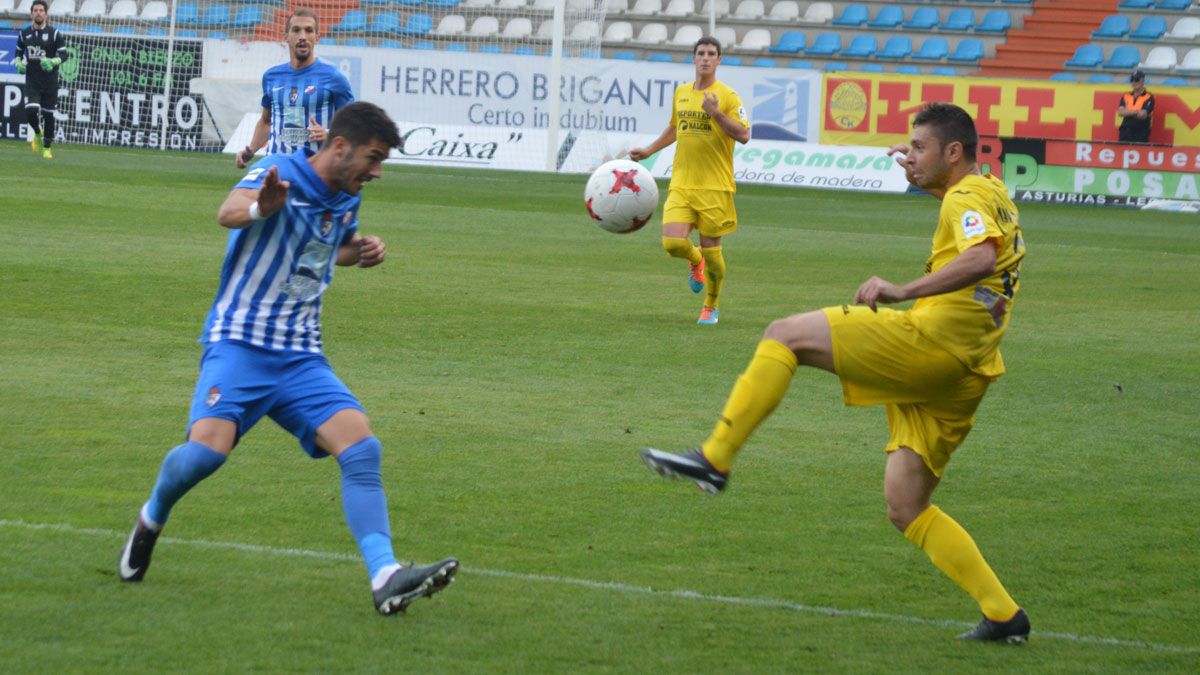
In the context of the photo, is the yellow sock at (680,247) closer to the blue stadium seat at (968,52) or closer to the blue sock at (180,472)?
the blue sock at (180,472)

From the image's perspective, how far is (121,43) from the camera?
31531 millimetres

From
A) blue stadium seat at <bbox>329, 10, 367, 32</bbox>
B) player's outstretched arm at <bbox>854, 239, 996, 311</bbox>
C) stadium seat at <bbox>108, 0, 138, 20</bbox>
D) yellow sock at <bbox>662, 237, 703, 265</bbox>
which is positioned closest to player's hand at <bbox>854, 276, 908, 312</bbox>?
player's outstretched arm at <bbox>854, 239, 996, 311</bbox>

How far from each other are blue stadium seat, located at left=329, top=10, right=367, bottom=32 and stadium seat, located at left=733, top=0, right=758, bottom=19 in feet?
29.6

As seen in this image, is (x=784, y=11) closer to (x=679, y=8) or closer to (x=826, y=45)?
(x=826, y=45)

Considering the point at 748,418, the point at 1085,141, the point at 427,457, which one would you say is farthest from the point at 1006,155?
the point at 748,418

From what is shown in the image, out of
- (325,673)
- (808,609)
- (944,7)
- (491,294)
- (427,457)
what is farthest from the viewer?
(944,7)

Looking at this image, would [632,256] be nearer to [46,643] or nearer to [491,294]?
[491,294]

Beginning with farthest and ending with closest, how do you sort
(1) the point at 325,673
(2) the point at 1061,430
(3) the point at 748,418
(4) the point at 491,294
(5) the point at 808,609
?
(4) the point at 491,294, (2) the point at 1061,430, (5) the point at 808,609, (3) the point at 748,418, (1) the point at 325,673

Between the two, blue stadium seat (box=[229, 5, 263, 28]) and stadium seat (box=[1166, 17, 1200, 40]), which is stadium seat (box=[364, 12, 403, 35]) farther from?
stadium seat (box=[1166, 17, 1200, 40])

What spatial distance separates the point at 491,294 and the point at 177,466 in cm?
860

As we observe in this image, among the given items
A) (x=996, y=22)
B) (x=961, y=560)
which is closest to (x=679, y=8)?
(x=996, y=22)

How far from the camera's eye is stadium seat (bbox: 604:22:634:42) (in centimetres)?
3694

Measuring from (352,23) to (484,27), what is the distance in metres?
2.76

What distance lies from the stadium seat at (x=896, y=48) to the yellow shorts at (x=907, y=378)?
31835 millimetres
